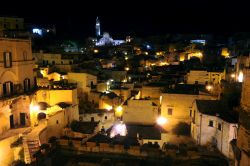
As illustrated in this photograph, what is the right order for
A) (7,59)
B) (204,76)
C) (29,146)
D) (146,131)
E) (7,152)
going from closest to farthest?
(29,146)
(7,152)
(7,59)
(146,131)
(204,76)

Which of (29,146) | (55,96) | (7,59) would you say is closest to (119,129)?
(55,96)

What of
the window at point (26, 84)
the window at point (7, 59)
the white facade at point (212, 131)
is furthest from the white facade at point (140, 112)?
the window at point (7, 59)

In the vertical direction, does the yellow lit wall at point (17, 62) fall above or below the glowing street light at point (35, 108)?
above

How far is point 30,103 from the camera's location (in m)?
26.8

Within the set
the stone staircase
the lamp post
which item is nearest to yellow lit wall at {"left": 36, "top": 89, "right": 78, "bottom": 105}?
the lamp post

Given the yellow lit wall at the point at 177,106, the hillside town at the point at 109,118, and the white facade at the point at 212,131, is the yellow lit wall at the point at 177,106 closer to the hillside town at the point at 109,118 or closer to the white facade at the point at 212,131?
the hillside town at the point at 109,118

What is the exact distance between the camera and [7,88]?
25719 millimetres

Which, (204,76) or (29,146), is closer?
(29,146)

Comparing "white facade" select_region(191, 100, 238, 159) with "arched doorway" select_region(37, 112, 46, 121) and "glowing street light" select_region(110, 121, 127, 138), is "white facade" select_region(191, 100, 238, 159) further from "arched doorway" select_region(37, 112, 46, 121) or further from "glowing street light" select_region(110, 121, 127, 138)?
"arched doorway" select_region(37, 112, 46, 121)

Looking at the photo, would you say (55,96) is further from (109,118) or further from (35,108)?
(109,118)

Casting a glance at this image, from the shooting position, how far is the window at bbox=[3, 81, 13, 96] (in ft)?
83.4

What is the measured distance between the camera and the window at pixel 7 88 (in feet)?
83.4

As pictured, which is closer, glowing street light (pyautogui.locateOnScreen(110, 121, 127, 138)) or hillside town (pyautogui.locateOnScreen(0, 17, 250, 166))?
hillside town (pyautogui.locateOnScreen(0, 17, 250, 166))

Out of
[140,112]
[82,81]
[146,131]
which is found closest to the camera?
[146,131]
